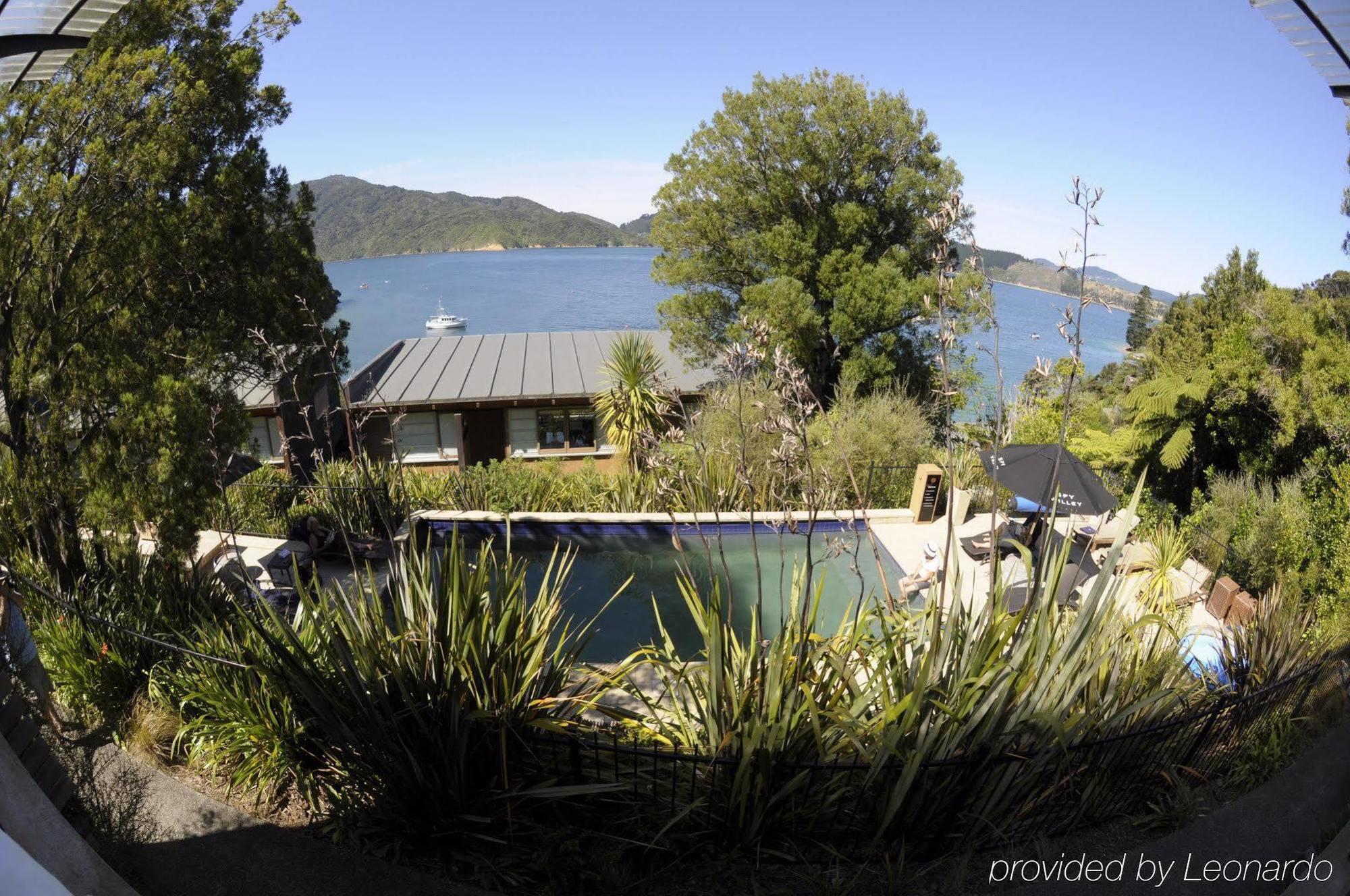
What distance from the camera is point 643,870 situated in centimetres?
356

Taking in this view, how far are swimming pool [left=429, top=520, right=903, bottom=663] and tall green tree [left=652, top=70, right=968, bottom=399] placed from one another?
8733 mm

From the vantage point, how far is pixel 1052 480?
27.1 feet

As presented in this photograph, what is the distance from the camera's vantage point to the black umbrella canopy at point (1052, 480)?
8.30m

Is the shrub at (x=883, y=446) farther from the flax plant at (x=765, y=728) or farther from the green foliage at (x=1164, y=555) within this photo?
the flax plant at (x=765, y=728)

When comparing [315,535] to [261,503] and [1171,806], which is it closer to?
[261,503]

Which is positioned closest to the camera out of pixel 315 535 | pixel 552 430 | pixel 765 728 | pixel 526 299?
pixel 765 728

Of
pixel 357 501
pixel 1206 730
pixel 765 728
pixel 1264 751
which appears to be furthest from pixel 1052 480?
pixel 357 501

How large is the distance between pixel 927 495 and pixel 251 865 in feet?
30.3

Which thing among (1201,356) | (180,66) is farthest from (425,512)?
(1201,356)

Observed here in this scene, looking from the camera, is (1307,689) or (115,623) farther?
(115,623)

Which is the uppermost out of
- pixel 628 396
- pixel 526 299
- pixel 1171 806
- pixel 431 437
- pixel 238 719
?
pixel 526 299

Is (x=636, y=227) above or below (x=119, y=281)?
above

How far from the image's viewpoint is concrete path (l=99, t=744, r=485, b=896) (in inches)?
138

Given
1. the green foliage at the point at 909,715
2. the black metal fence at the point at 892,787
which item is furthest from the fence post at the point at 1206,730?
the green foliage at the point at 909,715
